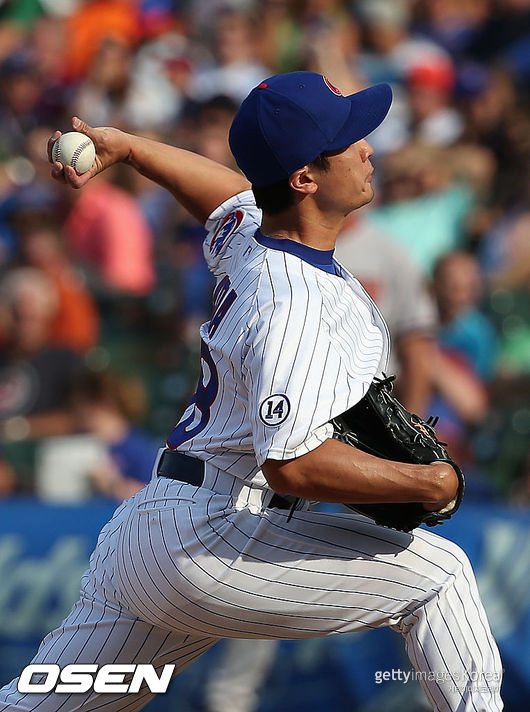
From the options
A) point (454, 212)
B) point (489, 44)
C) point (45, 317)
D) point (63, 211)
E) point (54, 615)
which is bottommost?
point (54, 615)

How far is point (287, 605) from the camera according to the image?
251 centimetres

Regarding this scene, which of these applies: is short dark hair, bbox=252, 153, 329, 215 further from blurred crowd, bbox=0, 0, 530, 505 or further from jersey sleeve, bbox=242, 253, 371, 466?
blurred crowd, bbox=0, 0, 530, 505

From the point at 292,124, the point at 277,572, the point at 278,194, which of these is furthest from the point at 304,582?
the point at 292,124

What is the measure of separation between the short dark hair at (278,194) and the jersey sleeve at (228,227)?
0.56 ft

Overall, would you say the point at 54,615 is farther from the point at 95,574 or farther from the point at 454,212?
the point at 454,212

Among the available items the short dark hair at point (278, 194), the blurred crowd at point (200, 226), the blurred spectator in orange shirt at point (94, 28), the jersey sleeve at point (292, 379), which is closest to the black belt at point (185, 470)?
the jersey sleeve at point (292, 379)

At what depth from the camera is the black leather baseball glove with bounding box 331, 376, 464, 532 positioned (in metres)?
2.39

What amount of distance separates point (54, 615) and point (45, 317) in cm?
226

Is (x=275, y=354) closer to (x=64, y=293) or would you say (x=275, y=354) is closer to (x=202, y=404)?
(x=202, y=404)

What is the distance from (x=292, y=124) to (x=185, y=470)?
865 millimetres

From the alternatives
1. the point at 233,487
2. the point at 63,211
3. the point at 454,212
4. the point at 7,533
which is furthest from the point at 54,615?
the point at 454,212

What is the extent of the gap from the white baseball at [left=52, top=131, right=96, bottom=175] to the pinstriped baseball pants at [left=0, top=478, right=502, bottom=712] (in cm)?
83

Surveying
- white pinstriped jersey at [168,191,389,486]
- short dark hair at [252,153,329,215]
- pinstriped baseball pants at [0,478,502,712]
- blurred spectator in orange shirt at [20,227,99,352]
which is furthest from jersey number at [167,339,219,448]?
blurred spectator in orange shirt at [20,227,99,352]

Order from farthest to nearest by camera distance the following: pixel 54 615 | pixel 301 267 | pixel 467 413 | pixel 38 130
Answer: pixel 38 130 → pixel 467 413 → pixel 54 615 → pixel 301 267
